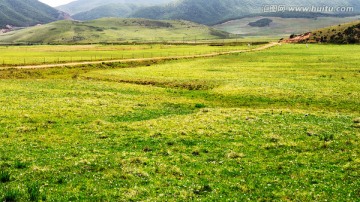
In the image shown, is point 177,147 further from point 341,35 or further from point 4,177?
point 341,35

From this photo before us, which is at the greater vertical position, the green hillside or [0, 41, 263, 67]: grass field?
the green hillside

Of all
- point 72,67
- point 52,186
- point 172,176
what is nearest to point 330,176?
point 172,176

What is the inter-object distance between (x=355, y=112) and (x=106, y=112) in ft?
94.2

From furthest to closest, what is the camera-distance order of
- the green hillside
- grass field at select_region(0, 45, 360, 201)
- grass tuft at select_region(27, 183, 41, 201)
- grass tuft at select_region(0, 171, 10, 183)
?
the green hillside → grass tuft at select_region(0, 171, 10, 183) → grass field at select_region(0, 45, 360, 201) → grass tuft at select_region(27, 183, 41, 201)

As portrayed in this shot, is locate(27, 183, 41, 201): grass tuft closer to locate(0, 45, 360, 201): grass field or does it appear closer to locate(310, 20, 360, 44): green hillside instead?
locate(0, 45, 360, 201): grass field

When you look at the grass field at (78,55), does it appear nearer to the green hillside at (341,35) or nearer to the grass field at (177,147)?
the grass field at (177,147)

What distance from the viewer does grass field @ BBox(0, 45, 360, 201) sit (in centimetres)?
1736

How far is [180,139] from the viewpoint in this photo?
26.2 metres

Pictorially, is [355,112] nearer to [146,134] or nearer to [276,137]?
[276,137]

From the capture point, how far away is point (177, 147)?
79.6ft

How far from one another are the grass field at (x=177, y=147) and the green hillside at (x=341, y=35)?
143m

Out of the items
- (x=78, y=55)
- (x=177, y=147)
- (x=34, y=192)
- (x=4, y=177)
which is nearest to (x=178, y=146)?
(x=177, y=147)

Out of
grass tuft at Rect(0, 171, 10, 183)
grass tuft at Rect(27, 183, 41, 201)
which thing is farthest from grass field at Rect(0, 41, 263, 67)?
grass tuft at Rect(27, 183, 41, 201)

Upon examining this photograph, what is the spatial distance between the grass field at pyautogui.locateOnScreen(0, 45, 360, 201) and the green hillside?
5616 inches
